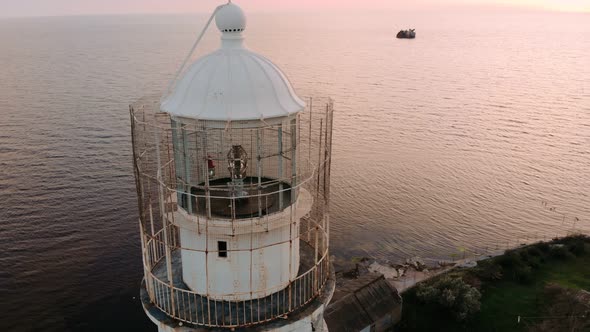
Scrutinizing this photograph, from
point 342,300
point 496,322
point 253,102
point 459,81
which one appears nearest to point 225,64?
point 253,102

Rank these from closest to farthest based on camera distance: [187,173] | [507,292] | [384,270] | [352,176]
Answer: [187,173] → [507,292] → [384,270] → [352,176]

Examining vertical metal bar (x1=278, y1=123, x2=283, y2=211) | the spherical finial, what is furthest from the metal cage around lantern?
the spherical finial

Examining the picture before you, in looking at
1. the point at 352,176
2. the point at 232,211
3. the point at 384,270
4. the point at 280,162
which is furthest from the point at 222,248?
the point at 352,176

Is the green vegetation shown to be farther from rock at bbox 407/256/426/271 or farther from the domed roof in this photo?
the domed roof

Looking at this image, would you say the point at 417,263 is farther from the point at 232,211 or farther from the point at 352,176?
the point at 232,211

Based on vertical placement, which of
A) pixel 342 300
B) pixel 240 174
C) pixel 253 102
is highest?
pixel 253 102

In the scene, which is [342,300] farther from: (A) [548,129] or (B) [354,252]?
(A) [548,129]
